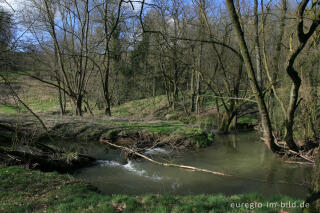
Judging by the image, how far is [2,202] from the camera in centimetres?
490

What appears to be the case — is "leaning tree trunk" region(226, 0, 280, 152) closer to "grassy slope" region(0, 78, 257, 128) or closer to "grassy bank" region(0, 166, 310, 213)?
"grassy bank" region(0, 166, 310, 213)

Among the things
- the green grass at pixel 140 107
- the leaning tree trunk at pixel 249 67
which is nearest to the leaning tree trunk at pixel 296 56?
the leaning tree trunk at pixel 249 67

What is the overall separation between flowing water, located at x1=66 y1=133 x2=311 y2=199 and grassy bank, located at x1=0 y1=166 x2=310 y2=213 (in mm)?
1036

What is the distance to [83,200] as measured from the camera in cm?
518

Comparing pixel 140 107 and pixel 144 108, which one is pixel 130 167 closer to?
pixel 144 108

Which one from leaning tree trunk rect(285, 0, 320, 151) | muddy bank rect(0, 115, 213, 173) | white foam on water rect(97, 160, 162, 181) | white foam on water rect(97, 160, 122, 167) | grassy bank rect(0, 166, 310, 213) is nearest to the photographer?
grassy bank rect(0, 166, 310, 213)

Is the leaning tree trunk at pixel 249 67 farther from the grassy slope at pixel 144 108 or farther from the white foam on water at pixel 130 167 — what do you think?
the grassy slope at pixel 144 108

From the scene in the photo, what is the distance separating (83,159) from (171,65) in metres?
16.8

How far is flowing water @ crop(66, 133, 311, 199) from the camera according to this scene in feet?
22.2

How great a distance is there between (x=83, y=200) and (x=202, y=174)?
438cm

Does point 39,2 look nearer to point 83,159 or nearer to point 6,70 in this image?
point 6,70

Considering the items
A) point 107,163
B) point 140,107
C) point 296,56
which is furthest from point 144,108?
point 296,56

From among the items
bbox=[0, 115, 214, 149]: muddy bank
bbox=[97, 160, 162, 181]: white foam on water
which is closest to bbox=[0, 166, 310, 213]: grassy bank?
bbox=[97, 160, 162, 181]: white foam on water

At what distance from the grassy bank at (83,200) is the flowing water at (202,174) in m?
1.04
